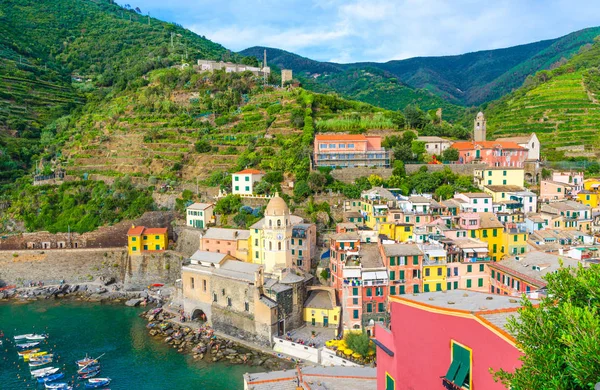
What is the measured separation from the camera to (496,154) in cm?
4131

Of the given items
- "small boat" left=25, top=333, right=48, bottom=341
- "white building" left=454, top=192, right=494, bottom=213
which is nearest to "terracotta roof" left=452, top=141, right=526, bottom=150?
"white building" left=454, top=192, right=494, bottom=213

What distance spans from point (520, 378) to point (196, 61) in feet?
231

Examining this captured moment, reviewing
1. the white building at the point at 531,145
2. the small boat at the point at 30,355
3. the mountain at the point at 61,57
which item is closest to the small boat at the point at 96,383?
the small boat at the point at 30,355

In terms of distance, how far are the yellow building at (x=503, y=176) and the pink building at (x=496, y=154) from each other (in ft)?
9.17

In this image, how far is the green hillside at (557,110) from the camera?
50.4 metres

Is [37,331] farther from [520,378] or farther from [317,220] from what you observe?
[520,378]

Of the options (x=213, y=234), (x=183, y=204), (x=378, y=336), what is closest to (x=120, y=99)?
(x=183, y=204)

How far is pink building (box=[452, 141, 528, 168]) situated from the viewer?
4128cm

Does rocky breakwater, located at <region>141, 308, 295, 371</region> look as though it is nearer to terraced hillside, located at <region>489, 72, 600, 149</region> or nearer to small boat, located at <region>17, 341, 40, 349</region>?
small boat, located at <region>17, 341, 40, 349</region>

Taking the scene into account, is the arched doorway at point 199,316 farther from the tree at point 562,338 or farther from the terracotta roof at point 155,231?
the tree at point 562,338

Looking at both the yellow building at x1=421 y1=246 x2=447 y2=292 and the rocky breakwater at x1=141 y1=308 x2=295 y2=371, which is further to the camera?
the yellow building at x1=421 y1=246 x2=447 y2=292

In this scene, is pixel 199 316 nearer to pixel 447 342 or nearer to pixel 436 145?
pixel 447 342

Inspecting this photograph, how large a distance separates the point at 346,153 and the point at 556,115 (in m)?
26.9

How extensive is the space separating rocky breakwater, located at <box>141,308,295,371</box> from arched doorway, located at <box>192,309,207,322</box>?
3.81ft
